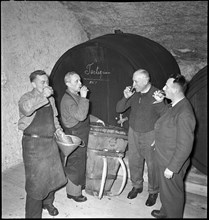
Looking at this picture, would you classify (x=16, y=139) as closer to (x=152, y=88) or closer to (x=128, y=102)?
(x=128, y=102)

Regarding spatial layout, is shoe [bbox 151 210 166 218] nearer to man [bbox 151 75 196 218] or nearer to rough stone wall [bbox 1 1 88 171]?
man [bbox 151 75 196 218]

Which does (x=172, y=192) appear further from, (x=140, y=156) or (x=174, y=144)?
(x=140, y=156)

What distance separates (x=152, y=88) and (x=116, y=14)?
1639mm

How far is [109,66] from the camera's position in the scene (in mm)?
3064

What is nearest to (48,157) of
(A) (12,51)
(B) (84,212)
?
(B) (84,212)

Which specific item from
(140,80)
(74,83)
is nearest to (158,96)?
(140,80)

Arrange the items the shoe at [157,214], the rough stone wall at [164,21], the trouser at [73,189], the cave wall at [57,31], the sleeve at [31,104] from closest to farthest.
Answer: the sleeve at [31,104] → the shoe at [157,214] → the trouser at [73,189] → the rough stone wall at [164,21] → the cave wall at [57,31]

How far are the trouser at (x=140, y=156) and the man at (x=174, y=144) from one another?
0.36 meters

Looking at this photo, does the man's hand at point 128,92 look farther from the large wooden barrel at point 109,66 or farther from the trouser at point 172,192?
the trouser at point 172,192

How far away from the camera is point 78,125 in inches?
108

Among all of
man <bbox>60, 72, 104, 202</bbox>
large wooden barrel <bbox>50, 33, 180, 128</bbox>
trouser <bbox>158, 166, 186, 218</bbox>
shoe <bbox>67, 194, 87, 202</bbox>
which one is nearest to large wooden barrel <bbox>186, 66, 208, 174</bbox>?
large wooden barrel <bbox>50, 33, 180, 128</bbox>

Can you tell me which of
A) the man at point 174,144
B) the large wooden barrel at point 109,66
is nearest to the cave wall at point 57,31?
the large wooden barrel at point 109,66

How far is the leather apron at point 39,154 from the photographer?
2285 mm

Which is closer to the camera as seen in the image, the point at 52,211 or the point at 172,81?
the point at 172,81
